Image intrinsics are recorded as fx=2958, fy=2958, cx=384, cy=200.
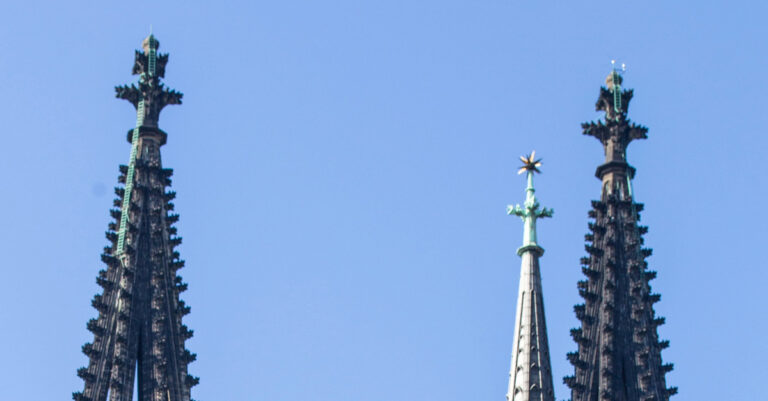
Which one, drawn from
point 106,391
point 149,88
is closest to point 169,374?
point 106,391

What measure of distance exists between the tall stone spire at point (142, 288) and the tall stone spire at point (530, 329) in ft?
Result: 30.5

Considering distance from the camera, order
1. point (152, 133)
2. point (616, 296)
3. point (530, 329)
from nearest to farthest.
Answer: point (530, 329) < point (616, 296) < point (152, 133)

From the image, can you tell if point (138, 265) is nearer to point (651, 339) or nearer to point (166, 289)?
point (166, 289)

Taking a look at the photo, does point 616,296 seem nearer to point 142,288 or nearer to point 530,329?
point 530,329

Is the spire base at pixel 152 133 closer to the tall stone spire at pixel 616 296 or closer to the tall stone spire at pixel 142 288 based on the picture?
the tall stone spire at pixel 142 288

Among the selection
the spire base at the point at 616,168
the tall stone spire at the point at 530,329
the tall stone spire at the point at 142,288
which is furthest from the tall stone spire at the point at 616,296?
the tall stone spire at the point at 142,288

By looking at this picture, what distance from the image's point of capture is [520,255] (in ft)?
235

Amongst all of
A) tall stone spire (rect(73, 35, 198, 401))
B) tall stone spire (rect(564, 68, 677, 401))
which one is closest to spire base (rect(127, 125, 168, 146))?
tall stone spire (rect(73, 35, 198, 401))

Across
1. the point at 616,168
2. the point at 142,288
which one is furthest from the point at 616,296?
the point at 142,288

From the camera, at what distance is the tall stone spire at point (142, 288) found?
244 feet

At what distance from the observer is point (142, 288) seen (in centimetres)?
7625

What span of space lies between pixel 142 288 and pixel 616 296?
480 inches

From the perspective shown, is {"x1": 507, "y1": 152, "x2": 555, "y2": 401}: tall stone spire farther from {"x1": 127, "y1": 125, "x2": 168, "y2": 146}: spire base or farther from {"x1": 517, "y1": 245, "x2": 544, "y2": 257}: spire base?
{"x1": 127, "y1": 125, "x2": 168, "y2": 146}: spire base

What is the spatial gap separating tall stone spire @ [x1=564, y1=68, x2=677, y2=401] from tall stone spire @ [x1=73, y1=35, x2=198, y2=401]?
10126 mm
